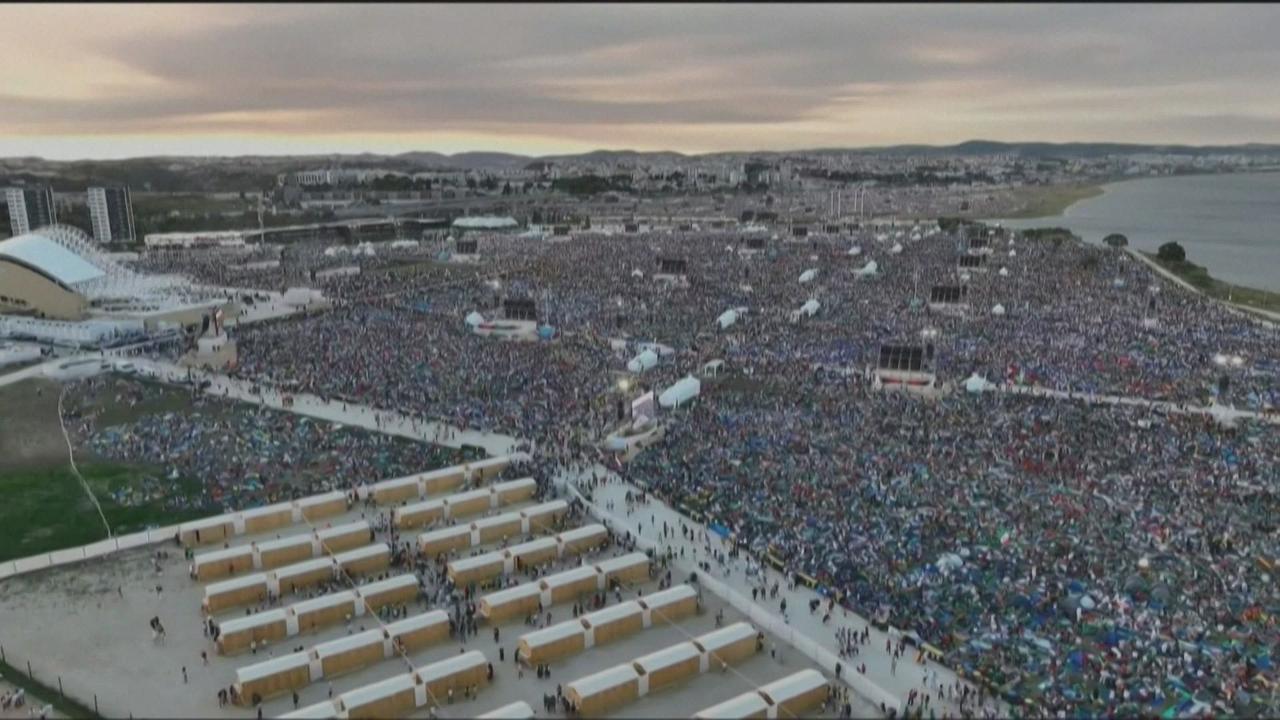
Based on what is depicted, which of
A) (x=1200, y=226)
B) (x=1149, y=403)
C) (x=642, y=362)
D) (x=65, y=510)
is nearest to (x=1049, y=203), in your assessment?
(x=1200, y=226)

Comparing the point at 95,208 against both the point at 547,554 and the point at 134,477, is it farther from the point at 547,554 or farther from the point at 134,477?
the point at 547,554

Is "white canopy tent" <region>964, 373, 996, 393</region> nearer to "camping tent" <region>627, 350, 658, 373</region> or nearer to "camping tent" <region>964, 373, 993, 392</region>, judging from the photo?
"camping tent" <region>964, 373, 993, 392</region>

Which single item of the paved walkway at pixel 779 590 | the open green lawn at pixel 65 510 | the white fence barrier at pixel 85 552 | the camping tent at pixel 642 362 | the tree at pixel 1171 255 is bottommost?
the paved walkway at pixel 779 590

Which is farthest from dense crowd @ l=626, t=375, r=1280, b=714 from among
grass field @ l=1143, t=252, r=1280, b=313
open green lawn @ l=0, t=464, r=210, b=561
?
grass field @ l=1143, t=252, r=1280, b=313

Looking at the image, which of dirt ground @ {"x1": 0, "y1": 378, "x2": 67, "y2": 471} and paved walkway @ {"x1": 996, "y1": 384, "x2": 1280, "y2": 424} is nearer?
dirt ground @ {"x1": 0, "y1": 378, "x2": 67, "y2": 471}

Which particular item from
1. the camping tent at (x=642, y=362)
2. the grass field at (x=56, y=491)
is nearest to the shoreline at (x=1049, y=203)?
the camping tent at (x=642, y=362)

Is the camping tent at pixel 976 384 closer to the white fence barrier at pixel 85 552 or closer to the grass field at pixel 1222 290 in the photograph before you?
the white fence barrier at pixel 85 552
